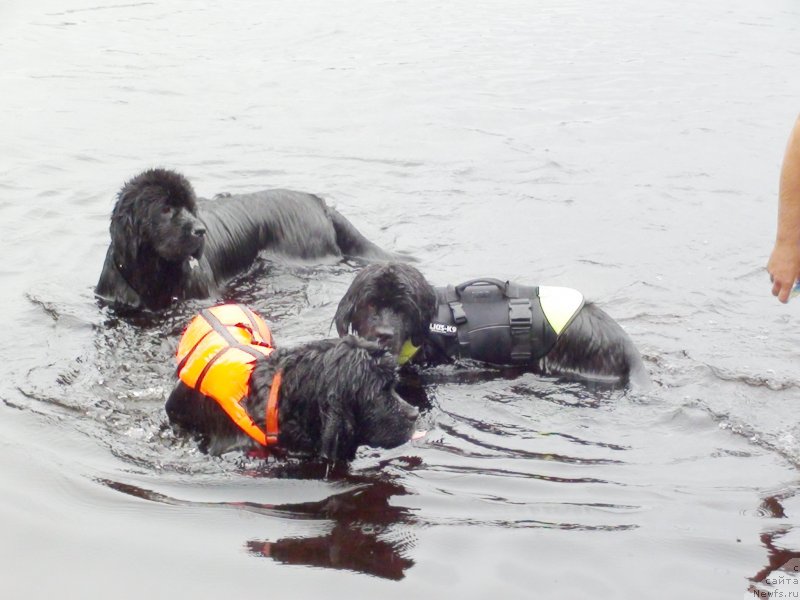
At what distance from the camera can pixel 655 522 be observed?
4.42 m

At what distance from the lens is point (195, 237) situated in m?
6.51

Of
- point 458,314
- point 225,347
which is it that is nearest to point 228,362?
point 225,347

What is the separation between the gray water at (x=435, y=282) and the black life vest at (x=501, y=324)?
21 cm

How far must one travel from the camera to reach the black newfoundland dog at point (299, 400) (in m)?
4.59

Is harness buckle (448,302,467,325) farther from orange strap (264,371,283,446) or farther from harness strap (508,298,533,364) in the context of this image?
orange strap (264,371,283,446)

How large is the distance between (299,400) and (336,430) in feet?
0.70

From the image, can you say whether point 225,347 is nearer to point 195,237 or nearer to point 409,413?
point 409,413

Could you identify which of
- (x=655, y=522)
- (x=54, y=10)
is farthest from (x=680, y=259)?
(x=54, y=10)

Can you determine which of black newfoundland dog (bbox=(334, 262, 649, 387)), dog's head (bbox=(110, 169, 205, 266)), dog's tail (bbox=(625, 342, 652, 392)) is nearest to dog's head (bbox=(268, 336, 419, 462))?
black newfoundland dog (bbox=(334, 262, 649, 387))

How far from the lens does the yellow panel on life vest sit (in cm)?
597

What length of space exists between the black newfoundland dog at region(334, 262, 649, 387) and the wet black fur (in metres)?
1.08

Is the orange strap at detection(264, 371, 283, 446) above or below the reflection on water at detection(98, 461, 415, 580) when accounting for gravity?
above

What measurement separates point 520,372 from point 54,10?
44.0 feet

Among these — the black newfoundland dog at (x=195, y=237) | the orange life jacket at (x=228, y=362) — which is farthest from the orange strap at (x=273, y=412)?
the black newfoundland dog at (x=195, y=237)
